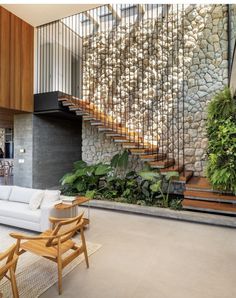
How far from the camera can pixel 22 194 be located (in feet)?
13.9

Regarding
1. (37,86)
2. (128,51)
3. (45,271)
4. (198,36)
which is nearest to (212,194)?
(45,271)

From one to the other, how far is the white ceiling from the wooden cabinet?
166 millimetres

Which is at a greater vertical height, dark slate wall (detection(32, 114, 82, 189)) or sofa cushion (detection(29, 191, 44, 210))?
dark slate wall (detection(32, 114, 82, 189))

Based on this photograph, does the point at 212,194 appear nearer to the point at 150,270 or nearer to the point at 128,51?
the point at 150,270

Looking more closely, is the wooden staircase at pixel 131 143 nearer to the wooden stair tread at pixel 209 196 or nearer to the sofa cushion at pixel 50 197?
the wooden stair tread at pixel 209 196

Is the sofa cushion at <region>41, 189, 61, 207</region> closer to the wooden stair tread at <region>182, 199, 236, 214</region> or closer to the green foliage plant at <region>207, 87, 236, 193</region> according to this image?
the wooden stair tread at <region>182, 199, 236, 214</region>

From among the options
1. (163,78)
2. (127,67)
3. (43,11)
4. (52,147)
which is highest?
(43,11)

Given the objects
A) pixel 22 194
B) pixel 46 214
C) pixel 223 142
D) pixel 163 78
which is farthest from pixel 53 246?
pixel 163 78

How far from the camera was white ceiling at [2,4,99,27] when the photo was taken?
5.45m

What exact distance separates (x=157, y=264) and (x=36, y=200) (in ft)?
7.62

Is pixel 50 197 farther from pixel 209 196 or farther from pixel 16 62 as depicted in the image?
pixel 16 62

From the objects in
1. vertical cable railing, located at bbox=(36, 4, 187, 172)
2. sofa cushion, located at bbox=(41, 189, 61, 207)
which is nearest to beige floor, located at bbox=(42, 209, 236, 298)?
sofa cushion, located at bbox=(41, 189, 61, 207)

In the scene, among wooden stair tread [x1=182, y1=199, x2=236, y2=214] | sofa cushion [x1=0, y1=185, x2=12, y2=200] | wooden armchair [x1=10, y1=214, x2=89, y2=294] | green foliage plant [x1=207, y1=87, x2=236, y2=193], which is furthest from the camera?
sofa cushion [x1=0, y1=185, x2=12, y2=200]

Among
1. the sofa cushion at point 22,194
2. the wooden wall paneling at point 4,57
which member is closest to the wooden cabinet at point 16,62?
the wooden wall paneling at point 4,57
